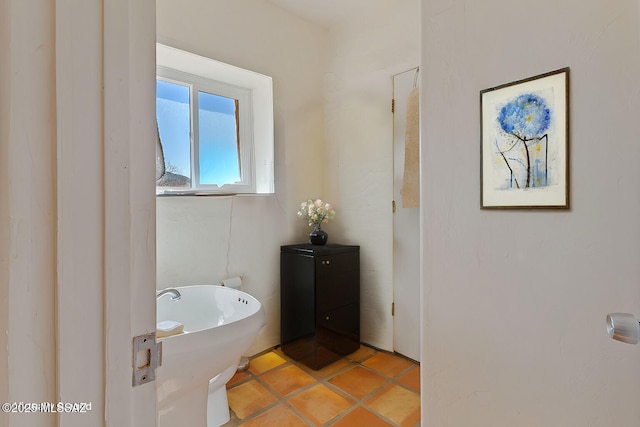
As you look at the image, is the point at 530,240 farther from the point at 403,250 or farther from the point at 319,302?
the point at 319,302

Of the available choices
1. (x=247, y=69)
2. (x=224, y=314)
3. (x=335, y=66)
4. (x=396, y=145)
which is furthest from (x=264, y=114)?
(x=224, y=314)

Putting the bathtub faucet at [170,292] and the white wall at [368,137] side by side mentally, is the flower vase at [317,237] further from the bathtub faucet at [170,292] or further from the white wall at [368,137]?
the bathtub faucet at [170,292]

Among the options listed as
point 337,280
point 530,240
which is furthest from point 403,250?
point 530,240

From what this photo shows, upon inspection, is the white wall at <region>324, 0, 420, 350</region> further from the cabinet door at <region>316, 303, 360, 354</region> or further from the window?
the window

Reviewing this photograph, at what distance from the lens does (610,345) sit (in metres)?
0.92

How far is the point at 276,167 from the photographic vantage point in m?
2.37

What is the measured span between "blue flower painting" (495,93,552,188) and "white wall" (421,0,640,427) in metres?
0.08

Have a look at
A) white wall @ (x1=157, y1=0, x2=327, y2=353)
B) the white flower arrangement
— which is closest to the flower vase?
the white flower arrangement

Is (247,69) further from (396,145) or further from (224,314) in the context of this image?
(224,314)

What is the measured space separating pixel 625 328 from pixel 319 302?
5.41 feet

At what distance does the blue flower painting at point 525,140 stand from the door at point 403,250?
1.08m

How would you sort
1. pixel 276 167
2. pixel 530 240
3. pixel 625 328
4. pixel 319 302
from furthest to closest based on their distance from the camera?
pixel 276 167, pixel 319 302, pixel 530 240, pixel 625 328

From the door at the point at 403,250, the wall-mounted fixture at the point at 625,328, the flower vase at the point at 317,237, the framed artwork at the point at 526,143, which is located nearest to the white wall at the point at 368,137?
the door at the point at 403,250

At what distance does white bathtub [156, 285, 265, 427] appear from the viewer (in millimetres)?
1045
